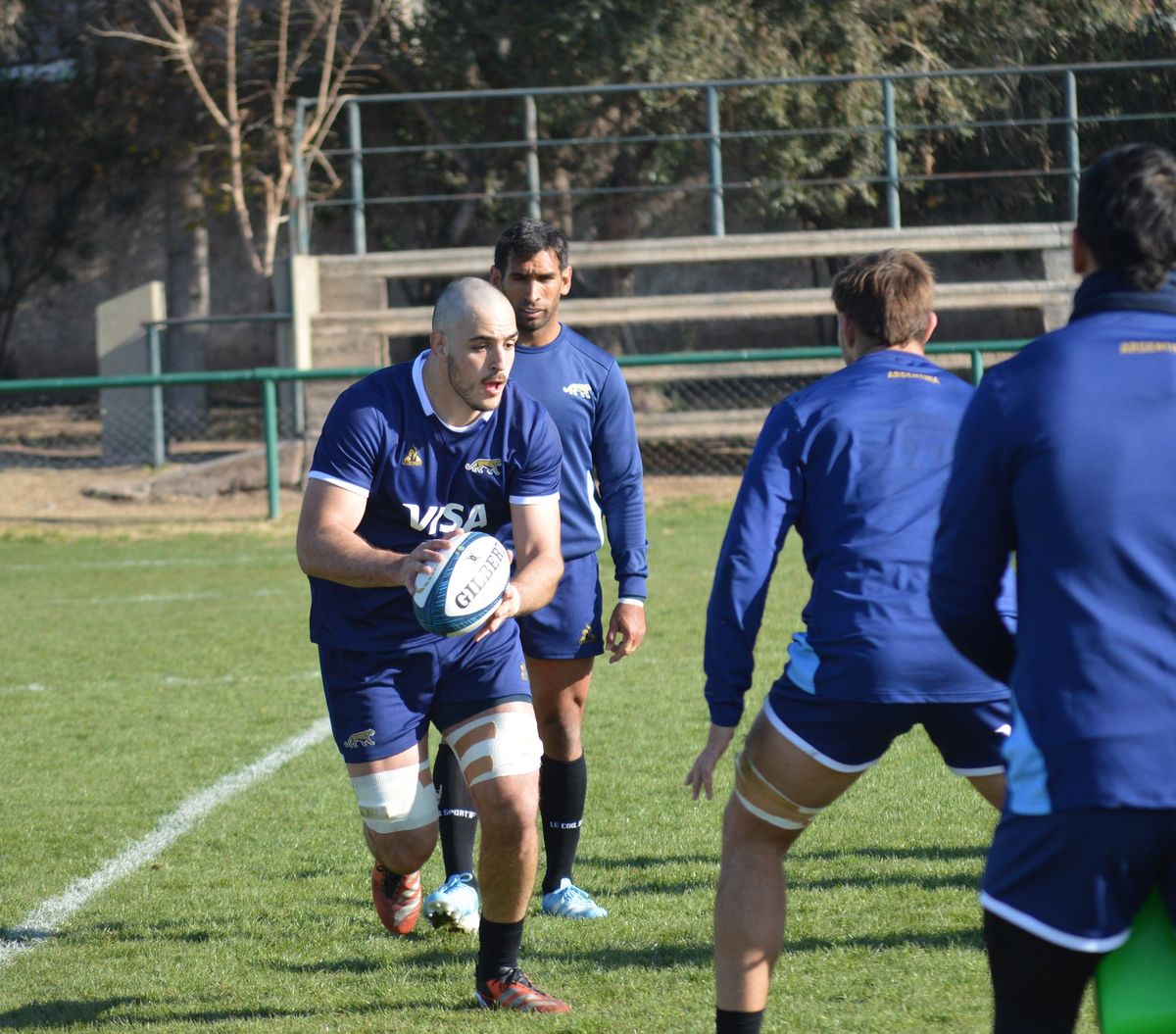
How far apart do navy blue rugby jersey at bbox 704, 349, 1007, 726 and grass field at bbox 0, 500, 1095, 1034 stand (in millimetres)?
1127

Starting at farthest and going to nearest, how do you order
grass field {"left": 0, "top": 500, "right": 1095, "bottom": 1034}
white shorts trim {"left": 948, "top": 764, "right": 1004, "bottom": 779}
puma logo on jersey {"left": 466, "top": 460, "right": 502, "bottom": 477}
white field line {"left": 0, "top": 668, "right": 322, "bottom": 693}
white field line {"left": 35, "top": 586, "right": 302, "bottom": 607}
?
1. white field line {"left": 35, "top": 586, "right": 302, "bottom": 607}
2. white field line {"left": 0, "top": 668, "right": 322, "bottom": 693}
3. puma logo on jersey {"left": 466, "top": 460, "right": 502, "bottom": 477}
4. grass field {"left": 0, "top": 500, "right": 1095, "bottom": 1034}
5. white shorts trim {"left": 948, "top": 764, "right": 1004, "bottom": 779}

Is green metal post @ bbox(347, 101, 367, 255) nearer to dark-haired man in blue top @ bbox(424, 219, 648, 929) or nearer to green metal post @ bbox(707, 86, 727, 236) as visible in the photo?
green metal post @ bbox(707, 86, 727, 236)

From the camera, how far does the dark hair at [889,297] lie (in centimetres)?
360

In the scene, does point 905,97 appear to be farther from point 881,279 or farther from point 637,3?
point 881,279

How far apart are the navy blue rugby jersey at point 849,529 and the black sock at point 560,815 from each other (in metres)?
1.80

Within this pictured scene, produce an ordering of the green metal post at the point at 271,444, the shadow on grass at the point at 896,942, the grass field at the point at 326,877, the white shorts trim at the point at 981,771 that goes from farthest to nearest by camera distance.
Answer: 1. the green metal post at the point at 271,444
2. the shadow on grass at the point at 896,942
3. the grass field at the point at 326,877
4. the white shorts trim at the point at 981,771

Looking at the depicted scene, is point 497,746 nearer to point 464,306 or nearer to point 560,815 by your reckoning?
point 560,815

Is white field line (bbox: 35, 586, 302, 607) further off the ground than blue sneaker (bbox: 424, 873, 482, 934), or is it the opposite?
white field line (bbox: 35, 586, 302, 607)

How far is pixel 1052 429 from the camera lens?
7.77 feet

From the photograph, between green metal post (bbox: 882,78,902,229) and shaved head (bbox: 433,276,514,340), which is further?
green metal post (bbox: 882,78,902,229)

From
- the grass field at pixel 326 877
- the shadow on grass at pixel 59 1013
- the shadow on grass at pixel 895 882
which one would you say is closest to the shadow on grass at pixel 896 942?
the grass field at pixel 326 877

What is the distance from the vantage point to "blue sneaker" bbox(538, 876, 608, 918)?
16.4ft

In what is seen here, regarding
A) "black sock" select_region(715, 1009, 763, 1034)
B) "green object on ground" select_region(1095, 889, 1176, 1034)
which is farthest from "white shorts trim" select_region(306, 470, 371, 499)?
"green object on ground" select_region(1095, 889, 1176, 1034)

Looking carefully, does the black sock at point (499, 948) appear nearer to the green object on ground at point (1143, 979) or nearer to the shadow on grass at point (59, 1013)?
the shadow on grass at point (59, 1013)
